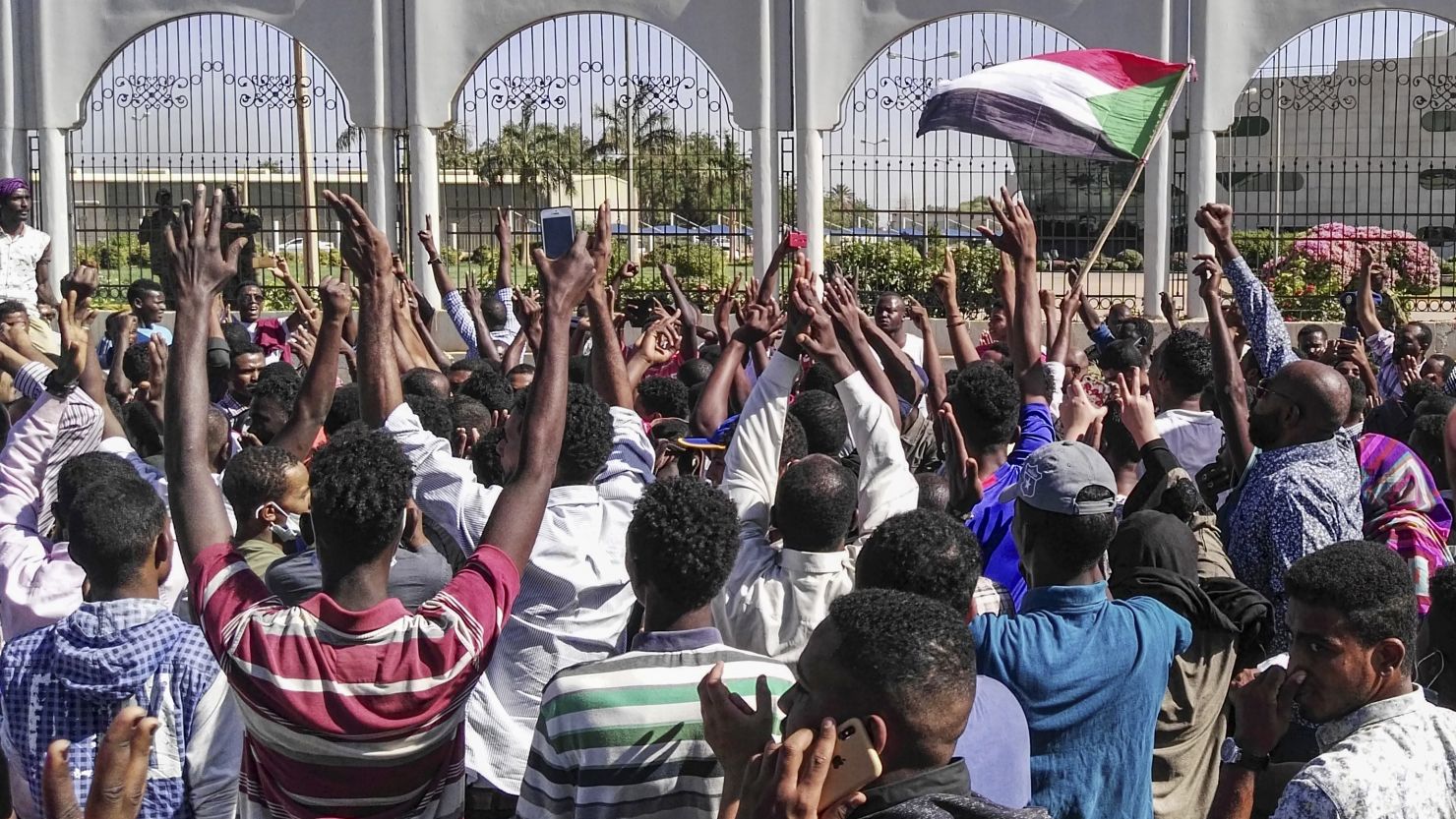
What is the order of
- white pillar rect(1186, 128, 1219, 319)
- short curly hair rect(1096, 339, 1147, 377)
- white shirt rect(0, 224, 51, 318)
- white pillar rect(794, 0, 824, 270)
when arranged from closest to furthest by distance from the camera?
short curly hair rect(1096, 339, 1147, 377) → white shirt rect(0, 224, 51, 318) → white pillar rect(794, 0, 824, 270) → white pillar rect(1186, 128, 1219, 319)

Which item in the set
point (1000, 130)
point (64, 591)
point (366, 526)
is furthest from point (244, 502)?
point (1000, 130)

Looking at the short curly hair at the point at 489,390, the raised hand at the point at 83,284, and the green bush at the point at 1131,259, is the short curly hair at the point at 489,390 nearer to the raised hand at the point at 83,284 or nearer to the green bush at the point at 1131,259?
the raised hand at the point at 83,284

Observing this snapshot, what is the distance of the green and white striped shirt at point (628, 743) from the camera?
294 centimetres

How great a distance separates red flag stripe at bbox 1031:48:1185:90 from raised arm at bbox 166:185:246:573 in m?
7.45

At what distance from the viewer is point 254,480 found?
4137 millimetres

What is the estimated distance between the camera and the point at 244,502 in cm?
414

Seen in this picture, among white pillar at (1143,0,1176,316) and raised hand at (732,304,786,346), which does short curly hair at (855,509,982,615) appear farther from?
white pillar at (1143,0,1176,316)

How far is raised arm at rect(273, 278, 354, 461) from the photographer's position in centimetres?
429

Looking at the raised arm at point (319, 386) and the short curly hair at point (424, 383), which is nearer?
the raised arm at point (319, 386)

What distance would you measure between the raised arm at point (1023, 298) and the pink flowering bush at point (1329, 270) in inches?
451

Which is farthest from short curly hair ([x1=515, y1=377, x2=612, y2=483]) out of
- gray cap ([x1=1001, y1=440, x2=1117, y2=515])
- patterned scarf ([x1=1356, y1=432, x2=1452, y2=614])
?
patterned scarf ([x1=1356, y1=432, x2=1452, y2=614])

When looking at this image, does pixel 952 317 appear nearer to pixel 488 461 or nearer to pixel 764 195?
pixel 488 461

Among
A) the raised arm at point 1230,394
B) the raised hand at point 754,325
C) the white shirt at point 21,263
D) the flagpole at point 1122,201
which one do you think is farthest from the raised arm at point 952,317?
the white shirt at point 21,263

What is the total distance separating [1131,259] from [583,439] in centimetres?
1585
